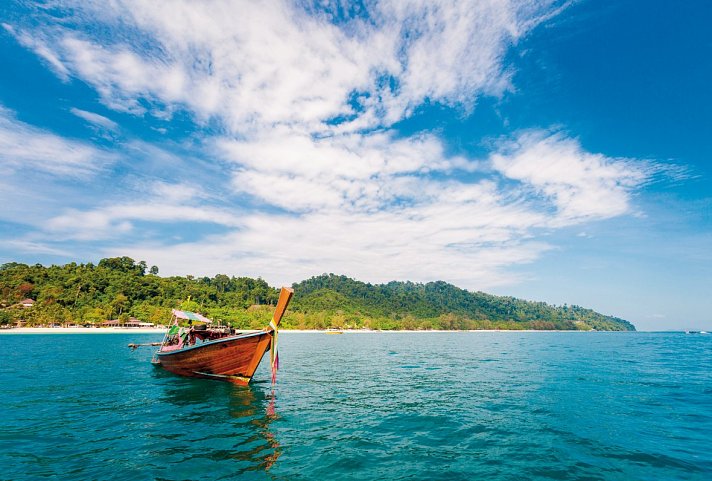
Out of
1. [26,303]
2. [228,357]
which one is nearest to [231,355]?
[228,357]

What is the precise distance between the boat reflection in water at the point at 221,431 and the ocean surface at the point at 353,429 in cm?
7

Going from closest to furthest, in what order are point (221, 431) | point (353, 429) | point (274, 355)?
point (221, 431), point (353, 429), point (274, 355)

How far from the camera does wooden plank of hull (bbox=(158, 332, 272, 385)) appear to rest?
24109mm

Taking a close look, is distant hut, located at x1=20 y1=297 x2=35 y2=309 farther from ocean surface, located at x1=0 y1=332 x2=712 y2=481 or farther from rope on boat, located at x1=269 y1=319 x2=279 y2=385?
rope on boat, located at x1=269 y1=319 x2=279 y2=385

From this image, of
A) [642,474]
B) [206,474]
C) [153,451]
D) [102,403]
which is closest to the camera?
[206,474]

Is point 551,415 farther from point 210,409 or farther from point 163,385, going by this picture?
point 163,385

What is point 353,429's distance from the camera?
49.0ft

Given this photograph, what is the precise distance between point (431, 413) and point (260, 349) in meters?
12.5

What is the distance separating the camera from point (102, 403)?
19.8m

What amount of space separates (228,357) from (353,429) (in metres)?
13.7

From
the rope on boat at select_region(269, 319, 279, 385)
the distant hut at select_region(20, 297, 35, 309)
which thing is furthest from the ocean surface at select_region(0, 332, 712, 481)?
the distant hut at select_region(20, 297, 35, 309)

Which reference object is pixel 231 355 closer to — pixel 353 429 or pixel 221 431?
pixel 221 431

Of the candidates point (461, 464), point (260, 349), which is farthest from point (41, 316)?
point (461, 464)

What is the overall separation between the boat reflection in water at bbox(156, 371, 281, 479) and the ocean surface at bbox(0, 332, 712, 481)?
0.23 feet
